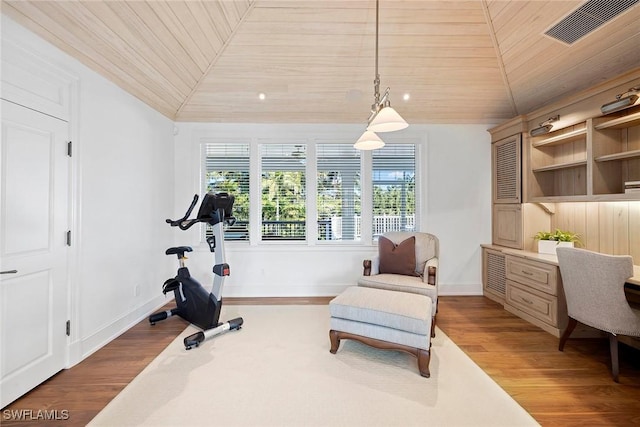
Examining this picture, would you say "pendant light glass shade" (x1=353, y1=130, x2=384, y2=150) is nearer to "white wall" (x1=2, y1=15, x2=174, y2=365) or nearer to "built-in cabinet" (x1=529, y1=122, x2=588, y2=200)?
"built-in cabinet" (x1=529, y1=122, x2=588, y2=200)

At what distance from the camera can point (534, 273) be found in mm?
3076

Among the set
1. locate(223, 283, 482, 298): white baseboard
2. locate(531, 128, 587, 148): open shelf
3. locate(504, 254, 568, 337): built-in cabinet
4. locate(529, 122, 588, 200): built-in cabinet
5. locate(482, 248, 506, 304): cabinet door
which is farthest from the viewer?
locate(223, 283, 482, 298): white baseboard

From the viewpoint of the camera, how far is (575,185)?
324 cm

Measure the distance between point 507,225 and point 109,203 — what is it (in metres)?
5.02

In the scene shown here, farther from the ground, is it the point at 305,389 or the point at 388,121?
the point at 388,121

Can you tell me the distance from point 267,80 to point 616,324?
418 centimetres

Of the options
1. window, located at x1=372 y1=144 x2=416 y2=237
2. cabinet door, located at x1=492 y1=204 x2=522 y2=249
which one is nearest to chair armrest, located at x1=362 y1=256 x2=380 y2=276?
window, located at x1=372 y1=144 x2=416 y2=237

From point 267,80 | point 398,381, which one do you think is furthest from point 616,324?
point 267,80

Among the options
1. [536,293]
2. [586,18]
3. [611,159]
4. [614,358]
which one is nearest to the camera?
[614,358]

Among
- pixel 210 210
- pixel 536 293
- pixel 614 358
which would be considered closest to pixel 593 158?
pixel 536 293

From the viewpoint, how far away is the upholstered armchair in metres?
2.95

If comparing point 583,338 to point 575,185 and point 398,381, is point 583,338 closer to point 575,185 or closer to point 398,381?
point 575,185

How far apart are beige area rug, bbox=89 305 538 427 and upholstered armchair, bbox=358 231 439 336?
0.63 meters

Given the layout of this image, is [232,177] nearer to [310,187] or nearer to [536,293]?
[310,187]
